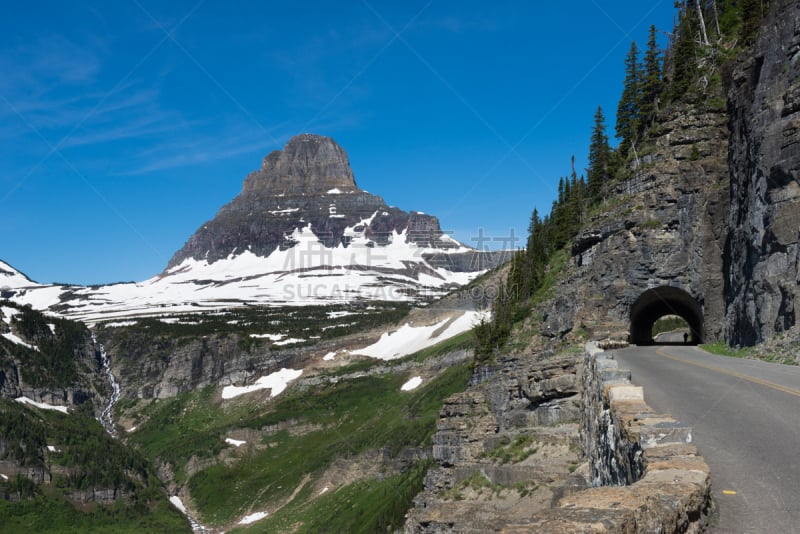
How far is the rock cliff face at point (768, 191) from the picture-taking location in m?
30.1

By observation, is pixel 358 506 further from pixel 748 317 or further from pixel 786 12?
pixel 786 12

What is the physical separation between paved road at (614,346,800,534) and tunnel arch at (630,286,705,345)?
23.7 m

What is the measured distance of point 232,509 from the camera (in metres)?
91.6

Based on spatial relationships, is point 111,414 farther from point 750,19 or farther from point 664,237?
point 750,19

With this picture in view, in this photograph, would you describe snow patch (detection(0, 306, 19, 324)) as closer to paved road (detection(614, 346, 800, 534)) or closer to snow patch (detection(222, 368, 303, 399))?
snow patch (detection(222, 368, 303, 399))

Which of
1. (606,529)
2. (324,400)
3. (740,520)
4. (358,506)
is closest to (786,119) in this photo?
(740,520)

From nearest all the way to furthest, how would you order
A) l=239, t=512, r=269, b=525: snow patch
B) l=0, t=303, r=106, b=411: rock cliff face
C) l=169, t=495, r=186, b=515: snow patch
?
l=239, t=512, r=269, b=525: snow patch
l=169, t=495, r=186, b=515: snow patch
l=0, t=303, r=106, b=411: rock cliff face

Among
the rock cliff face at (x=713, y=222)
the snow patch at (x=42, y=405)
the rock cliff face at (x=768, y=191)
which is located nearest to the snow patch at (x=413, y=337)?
the snow patch at (x=42, y=405)

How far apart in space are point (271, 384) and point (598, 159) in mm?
101431

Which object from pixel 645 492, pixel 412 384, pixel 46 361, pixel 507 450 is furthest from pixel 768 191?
pixel 46 361

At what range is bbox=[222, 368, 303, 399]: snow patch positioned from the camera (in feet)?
481

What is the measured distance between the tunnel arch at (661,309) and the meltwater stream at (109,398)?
121836 millimetres

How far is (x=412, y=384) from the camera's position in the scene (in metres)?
118

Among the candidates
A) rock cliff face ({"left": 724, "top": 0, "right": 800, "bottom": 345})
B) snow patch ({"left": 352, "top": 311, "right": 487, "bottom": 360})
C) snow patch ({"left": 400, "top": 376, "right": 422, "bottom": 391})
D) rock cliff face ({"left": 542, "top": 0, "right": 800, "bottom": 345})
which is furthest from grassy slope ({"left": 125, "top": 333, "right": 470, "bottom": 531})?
rock cliff face ({"left": 724, "top": 0, "right": 800, "bottom": 345})
